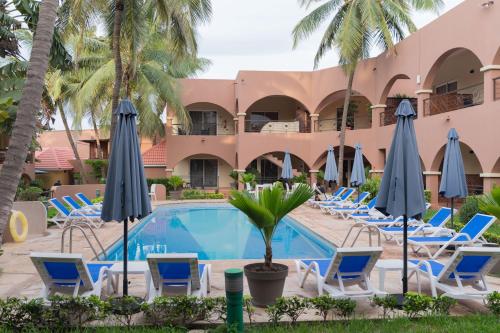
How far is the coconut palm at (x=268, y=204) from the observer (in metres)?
5.54

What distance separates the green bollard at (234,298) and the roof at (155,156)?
79.8 feet

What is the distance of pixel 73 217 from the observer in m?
12.5

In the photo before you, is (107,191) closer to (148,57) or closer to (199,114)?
(148,57)

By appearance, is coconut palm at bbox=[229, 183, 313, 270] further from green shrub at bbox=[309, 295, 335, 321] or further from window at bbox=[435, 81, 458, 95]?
window at bbox=[435, 81, 458, 95]

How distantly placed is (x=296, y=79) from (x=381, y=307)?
21.3 meters

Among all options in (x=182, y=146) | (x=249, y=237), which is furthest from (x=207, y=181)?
(x=249, y=237)

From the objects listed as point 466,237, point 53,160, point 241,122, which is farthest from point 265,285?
point 53,160

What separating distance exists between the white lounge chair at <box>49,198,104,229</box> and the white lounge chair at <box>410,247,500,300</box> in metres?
9.75

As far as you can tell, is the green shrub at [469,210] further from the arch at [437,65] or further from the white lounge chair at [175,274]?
the white lounge chair at [175,274]

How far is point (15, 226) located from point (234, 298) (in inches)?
328

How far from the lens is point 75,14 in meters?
14.0

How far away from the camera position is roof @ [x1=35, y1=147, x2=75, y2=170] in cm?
3167

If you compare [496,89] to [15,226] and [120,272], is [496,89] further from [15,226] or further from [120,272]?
[15,226]

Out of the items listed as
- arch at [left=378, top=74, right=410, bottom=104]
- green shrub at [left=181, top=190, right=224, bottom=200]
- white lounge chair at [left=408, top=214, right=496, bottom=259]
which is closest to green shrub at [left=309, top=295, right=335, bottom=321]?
white lounge chair at [left=408, top=214, right=496, bottom=259]
